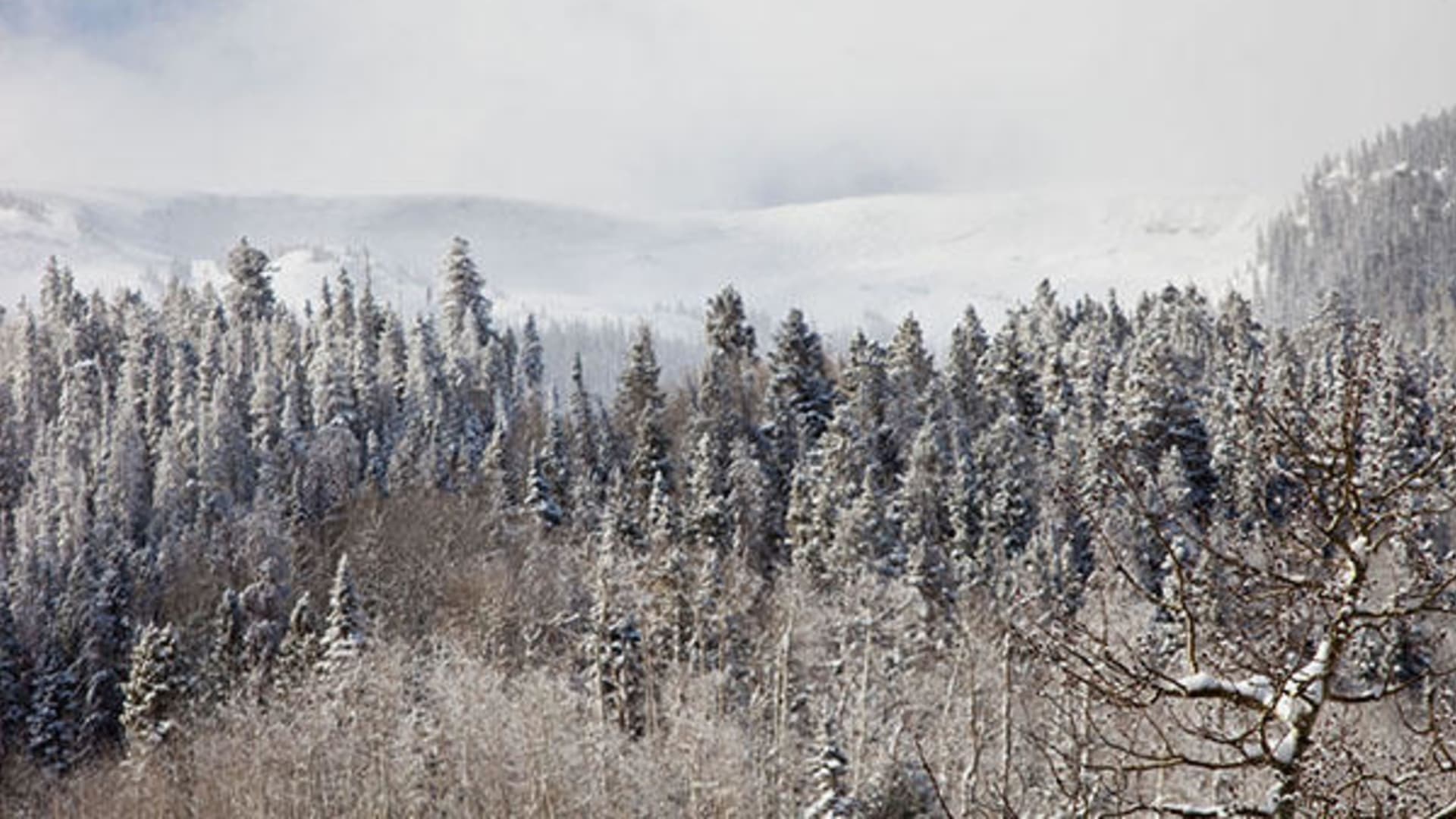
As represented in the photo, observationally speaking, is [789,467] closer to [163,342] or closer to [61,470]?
[61,470]

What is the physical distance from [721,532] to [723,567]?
Answer: 6.28m

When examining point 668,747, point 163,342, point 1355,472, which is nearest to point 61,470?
point 163,342

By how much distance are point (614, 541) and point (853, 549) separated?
1297 centimetres

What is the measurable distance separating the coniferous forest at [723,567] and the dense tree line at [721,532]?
0.44 feet

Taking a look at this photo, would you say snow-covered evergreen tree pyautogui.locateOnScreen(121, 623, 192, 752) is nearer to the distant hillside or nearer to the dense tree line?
the dense tree line

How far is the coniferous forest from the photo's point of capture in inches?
260

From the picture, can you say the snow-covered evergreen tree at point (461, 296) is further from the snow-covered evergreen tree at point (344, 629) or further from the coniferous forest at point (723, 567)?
the snow-covered evergreen tree at point (344, 629)

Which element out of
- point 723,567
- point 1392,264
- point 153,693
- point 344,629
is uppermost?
point 1392,264

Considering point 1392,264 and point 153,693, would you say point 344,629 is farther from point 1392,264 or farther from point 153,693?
point 1392,264

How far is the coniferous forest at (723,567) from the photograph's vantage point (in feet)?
21.7

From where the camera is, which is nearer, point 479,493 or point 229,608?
point 229,608

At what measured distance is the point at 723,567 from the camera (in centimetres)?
6931

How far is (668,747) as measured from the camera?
4541 cm

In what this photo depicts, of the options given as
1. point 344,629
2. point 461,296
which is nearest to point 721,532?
point 344,629
